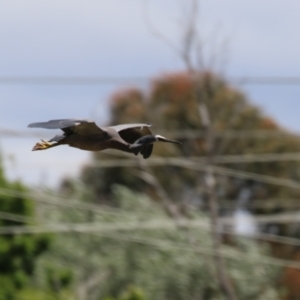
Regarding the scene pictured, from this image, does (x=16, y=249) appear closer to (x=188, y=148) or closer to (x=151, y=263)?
(x=151, y=263)

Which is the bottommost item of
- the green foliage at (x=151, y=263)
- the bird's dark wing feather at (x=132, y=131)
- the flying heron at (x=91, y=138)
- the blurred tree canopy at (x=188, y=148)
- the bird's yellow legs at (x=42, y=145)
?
the green foliage at (x=151, y=263)

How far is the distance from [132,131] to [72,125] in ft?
0.70

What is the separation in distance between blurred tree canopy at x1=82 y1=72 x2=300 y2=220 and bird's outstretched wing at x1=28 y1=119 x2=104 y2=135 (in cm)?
1704

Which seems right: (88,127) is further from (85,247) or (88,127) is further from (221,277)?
(85,247)

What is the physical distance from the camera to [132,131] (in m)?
2.02

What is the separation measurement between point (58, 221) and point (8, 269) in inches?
192

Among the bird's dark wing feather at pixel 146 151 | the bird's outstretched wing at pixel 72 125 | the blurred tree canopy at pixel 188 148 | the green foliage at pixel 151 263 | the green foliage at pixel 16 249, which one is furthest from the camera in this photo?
the blurred tree canopy at pixel 188 148

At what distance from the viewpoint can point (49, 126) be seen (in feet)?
5.94

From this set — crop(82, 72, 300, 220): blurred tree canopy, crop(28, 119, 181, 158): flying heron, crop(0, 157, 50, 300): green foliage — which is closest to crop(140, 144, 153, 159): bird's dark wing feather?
crop(28, 119, 181, 158): flying heron

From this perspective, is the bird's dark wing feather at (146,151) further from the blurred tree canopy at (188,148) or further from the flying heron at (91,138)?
the blurred tree canopy at (188,148)

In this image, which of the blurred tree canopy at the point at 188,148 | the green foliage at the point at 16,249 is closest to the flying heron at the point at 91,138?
the green foliage at the point at 16,249

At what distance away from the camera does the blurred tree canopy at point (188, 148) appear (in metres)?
20.5

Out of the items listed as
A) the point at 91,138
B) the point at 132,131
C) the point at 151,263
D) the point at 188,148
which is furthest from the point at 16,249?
the point at 91,138

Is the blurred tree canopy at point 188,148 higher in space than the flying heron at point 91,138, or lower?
higher
